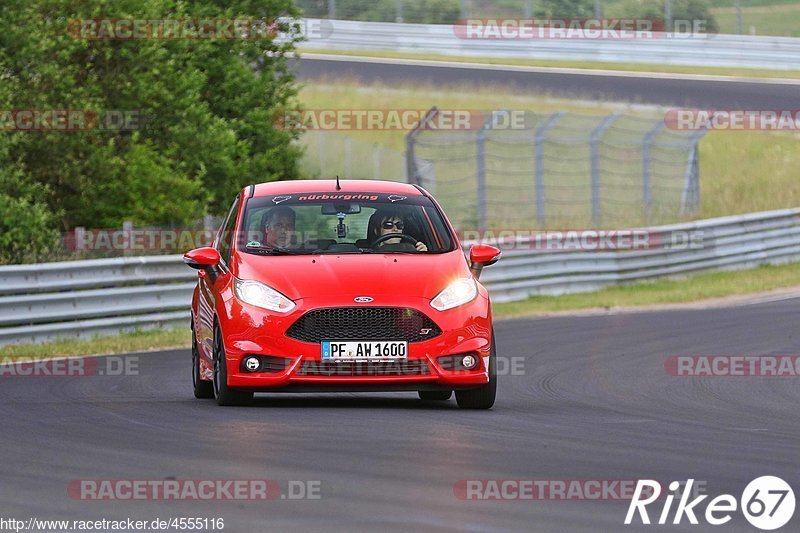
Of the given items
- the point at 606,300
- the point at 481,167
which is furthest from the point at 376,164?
the point at 606,300

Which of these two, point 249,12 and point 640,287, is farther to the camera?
Answer: point 249,12

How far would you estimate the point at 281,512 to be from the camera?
6586 millimetres

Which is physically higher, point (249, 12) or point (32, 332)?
point (249, 12)

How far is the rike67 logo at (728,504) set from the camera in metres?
6.45

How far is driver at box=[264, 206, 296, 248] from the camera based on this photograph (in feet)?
36.7

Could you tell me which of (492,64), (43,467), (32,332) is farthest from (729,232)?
(43,467)

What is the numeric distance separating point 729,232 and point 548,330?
32.8 ft

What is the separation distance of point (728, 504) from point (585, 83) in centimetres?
3576

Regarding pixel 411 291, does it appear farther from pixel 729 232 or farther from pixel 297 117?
pixel 297 117
